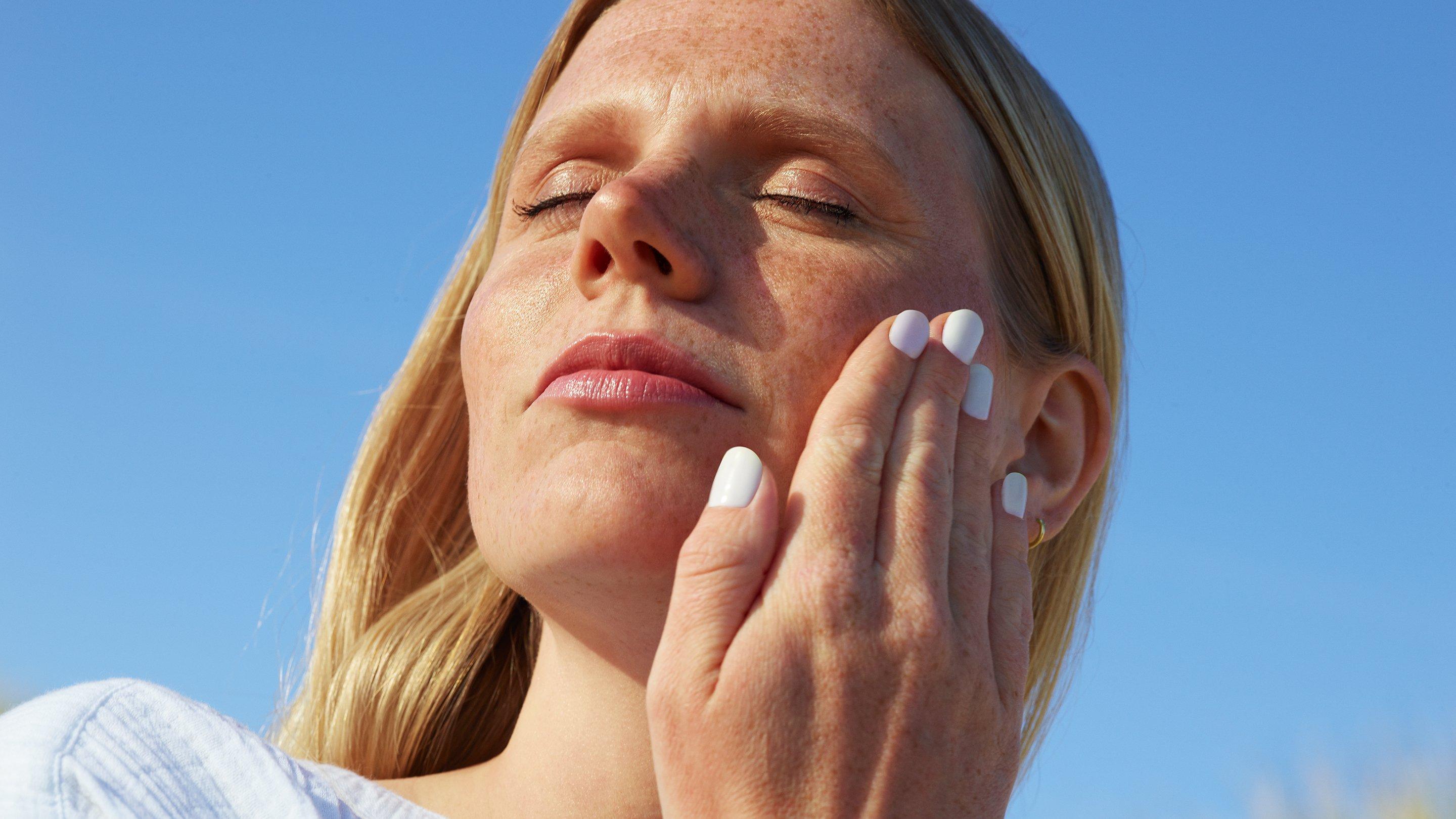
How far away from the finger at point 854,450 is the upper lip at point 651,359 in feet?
0.71

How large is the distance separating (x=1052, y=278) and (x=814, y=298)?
0.99m

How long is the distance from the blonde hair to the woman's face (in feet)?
0.70

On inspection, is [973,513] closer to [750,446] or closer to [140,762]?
[750,446]

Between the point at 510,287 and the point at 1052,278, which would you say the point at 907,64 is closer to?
the point at 1052,278

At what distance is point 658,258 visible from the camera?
2449 mm

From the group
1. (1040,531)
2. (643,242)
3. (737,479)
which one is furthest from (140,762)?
A: (1040,531)

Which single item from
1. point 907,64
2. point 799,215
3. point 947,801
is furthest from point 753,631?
point 907,64

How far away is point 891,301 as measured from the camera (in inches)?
102

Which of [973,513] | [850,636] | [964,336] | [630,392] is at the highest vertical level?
[964,336]

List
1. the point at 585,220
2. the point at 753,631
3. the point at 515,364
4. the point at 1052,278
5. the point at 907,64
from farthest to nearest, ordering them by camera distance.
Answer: the point at 1052,278, the point at 907,64, the point at 515,364, the point at 585,220, the point at 753,631

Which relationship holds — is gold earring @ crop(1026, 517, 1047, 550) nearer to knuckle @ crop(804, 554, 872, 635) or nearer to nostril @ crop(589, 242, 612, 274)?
knuckle @ crop(804, 554, 872, 635)

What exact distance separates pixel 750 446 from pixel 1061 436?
1121 millimetres

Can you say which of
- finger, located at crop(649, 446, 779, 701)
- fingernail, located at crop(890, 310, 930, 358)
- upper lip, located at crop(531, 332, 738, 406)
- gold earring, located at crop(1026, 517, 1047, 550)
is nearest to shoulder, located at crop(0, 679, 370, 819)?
finger, located at crop(649, 446, 779, 701)

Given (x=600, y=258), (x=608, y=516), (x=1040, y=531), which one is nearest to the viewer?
(x=608, y=516)
